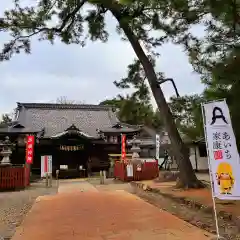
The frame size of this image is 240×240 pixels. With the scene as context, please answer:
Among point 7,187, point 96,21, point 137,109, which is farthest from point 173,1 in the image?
point 7,187

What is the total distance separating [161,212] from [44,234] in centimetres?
312

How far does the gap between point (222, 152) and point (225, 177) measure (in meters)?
0.42

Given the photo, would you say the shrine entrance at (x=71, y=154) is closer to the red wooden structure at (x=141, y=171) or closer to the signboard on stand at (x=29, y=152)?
the signboard on stand at (x=29, y=152)

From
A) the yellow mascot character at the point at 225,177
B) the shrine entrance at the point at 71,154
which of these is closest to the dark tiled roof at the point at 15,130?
the shrine entrance at the point at 71,154

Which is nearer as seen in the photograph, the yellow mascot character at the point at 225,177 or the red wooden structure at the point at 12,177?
the yellow mascot character at the point at 225,177

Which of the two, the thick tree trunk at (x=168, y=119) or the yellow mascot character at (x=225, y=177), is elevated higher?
the thick tree trunk at (x=168, y=119)

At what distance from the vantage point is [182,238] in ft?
17.3

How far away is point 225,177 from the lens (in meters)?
5.32

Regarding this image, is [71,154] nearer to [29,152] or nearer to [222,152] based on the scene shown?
[29,152]

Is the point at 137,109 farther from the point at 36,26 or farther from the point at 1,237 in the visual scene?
the point at 1,237

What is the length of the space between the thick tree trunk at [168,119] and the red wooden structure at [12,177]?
807 centimetres

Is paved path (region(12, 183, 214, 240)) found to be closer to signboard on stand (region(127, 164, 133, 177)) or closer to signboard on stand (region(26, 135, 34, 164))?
signboard on stand (region(127, 164, 133, 177))

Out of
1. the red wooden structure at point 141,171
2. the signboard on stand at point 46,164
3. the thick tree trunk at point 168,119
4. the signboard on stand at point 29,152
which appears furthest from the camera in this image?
the signboard on stand at point 29,152

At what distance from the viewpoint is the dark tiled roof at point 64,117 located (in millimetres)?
27391
